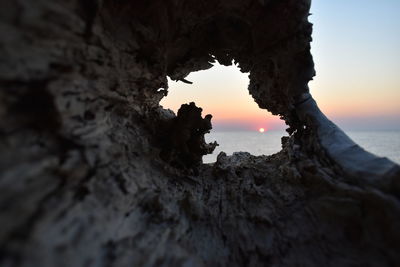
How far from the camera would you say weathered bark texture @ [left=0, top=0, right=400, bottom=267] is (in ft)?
5.49

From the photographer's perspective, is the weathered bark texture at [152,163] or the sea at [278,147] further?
the sea at [278,147]

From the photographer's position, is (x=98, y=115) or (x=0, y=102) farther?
(x=98, y=115)

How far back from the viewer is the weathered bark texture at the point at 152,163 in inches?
65.9

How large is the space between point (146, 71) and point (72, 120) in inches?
58.5

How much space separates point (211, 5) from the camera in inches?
143

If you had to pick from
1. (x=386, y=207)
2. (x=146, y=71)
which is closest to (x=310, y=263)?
(x=386, y=207)

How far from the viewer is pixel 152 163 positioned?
318 cm

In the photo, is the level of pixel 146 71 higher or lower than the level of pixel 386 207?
higher

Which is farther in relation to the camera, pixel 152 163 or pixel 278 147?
pixel 278 147

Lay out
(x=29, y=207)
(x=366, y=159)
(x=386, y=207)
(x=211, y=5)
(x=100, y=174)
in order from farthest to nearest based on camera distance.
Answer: (x=211, y=5), (x=366, y=159), (x=386, y=207), (x=100, y=174), (x=29, y=207)

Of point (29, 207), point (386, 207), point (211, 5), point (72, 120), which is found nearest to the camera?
point (29, 207)

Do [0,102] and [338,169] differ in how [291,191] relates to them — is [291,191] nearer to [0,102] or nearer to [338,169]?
[338,169]

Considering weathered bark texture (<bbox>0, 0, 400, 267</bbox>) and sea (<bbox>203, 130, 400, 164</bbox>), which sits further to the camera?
sea (<bbox>203, 130, 400, 164</bbox>)

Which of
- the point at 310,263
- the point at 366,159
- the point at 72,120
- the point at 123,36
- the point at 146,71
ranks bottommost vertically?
the point at 310,263
